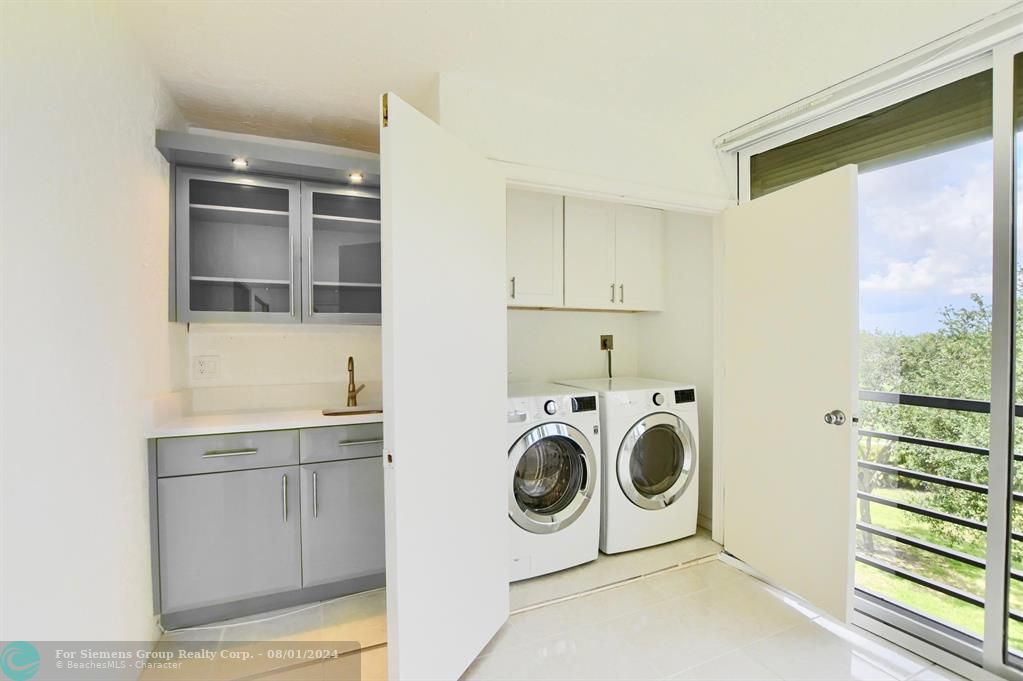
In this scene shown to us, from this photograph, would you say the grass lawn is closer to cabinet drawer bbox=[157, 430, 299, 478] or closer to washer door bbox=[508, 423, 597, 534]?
washer door bbox=[508, 423, 597, 534]

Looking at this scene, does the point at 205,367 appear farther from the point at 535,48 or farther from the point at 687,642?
the point at 687,642

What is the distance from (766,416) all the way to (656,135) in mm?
1549

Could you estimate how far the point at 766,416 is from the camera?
7.32 feet

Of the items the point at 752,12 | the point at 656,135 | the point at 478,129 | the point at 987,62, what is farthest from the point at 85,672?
the point at 987,62

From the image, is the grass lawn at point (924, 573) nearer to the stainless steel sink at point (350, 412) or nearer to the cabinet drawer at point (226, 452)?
the stainless steel sink at point (350, 412)

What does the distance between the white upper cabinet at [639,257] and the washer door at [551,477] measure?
3.56 ft

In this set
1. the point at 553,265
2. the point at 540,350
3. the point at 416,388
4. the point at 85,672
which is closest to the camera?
the point at 85,672

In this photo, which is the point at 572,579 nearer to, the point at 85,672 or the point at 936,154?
the point at 85,672

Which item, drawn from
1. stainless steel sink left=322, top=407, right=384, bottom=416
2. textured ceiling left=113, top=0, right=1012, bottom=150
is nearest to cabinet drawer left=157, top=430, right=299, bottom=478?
stainless steel sink left=322, top=407, right=384, bottom=416

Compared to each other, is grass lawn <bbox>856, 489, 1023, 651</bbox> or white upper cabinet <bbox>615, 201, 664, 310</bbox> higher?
white upper cabinet <bbox>615, 201, 664, 310</bbox>

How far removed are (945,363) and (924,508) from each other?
62 centimetres

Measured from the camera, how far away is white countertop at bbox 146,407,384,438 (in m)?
A: 1.85

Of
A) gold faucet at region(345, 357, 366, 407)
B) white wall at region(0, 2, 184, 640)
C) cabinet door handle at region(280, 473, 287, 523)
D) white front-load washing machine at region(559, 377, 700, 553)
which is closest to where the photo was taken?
white wall at region(0, 2, 184, 640)

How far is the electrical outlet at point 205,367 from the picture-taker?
2.29 m
